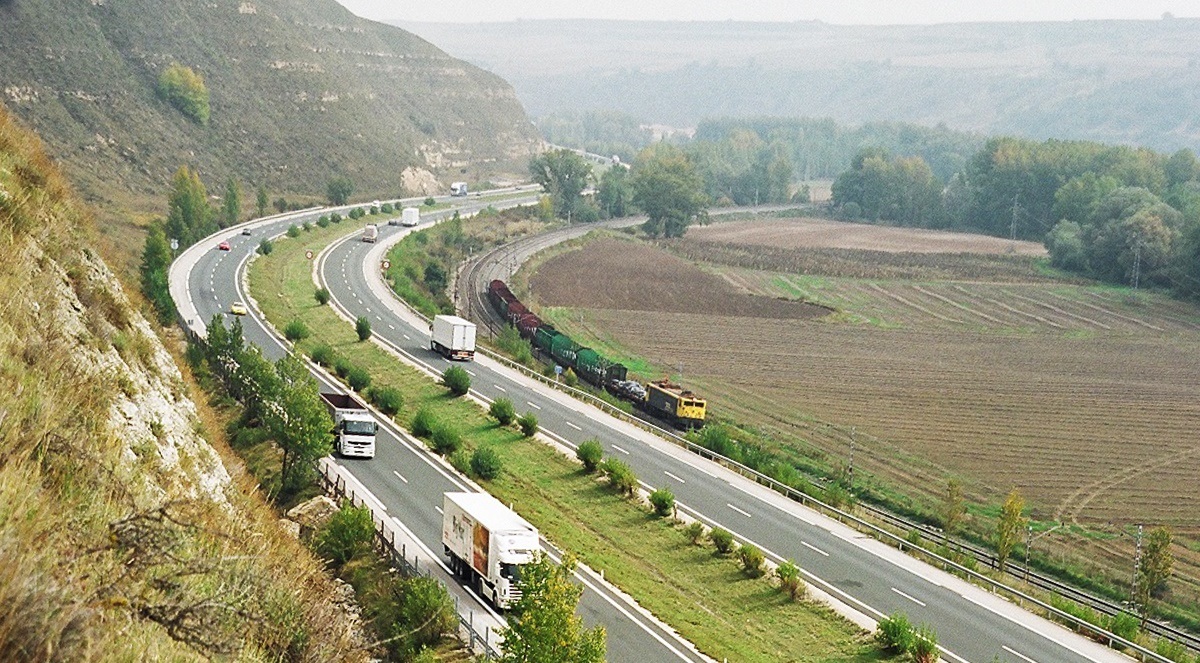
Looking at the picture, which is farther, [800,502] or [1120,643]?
[800,502]

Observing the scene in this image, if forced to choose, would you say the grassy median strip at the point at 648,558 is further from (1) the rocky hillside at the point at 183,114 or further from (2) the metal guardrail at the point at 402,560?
(1) the rocky hillside at the point at 183,114

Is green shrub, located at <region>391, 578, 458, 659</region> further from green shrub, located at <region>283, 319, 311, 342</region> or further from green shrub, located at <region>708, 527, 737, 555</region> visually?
green shrub, located at <region>283, 319, 311, 342</region>

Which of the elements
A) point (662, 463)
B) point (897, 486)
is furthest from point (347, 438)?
point (897, 486)

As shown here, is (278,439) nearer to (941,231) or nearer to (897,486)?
(897,486)

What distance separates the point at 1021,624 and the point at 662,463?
20289mm

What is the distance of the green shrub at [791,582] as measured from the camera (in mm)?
38594

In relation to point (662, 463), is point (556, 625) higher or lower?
higher

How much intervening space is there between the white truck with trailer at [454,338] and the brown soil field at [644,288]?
33.5 meters

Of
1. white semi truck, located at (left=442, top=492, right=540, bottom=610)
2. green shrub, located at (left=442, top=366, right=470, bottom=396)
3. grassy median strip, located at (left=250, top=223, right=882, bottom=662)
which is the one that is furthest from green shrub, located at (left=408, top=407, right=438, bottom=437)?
white semi truck, located at (left=442, top=492, right=540, bottom=610)

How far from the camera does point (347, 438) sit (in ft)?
167

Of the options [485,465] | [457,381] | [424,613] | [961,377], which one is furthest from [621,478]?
[961,377]

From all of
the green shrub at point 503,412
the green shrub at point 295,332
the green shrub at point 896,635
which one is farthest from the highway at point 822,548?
the green shrub at point 295,332

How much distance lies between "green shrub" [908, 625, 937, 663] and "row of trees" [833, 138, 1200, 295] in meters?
103

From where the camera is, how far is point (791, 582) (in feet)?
127
